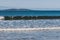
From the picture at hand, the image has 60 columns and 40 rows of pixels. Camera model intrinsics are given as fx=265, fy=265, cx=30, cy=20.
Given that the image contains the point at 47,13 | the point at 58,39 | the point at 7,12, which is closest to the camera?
the point at 58,39

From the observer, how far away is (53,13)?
48906 millimetres

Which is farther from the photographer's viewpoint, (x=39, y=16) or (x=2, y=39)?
(x=39, y=16)

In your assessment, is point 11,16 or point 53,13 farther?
point 53,13

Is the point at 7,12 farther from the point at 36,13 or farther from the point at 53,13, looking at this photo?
the point at 53,13

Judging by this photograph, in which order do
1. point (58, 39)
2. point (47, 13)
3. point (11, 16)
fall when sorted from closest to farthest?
point (58, 39), point (11, 16), point (47, 13)

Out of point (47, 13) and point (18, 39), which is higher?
point (18, 39)

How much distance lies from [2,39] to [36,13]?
33055mm

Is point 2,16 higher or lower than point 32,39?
lower

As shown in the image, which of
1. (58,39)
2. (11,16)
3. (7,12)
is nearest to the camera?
(58,39)

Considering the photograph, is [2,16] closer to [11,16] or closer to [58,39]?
[11,16]

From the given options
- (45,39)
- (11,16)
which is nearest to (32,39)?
(45,39)

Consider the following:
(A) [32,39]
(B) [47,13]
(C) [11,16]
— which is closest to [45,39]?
(A) [32,39]

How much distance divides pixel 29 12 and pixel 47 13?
4.12 metres

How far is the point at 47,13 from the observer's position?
48562 mm
